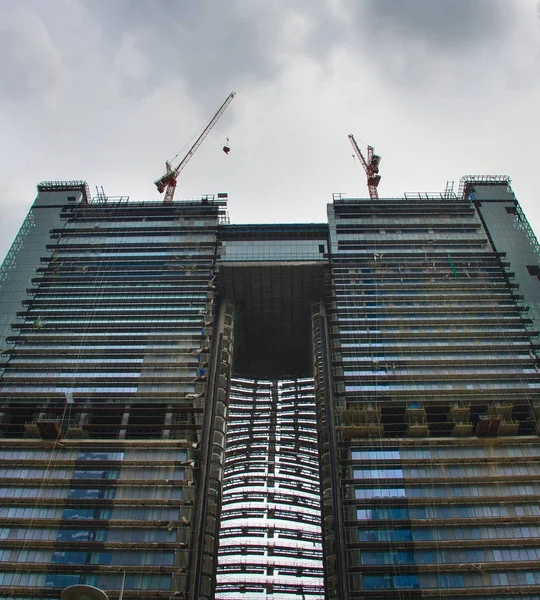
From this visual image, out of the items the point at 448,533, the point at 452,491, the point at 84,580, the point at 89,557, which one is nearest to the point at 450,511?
the point at 452,491

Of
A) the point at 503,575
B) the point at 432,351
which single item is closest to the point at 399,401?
the point at 432,351

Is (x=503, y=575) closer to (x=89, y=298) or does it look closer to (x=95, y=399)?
(x=95, y=399)

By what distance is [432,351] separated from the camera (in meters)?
87.6

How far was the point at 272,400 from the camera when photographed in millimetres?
125438

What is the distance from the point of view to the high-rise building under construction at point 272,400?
67.4 m

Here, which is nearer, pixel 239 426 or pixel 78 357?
pixel 78 357

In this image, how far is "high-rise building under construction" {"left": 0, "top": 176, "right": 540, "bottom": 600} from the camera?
67.4 m

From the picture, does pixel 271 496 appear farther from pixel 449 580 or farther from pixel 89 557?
pixel 449 580

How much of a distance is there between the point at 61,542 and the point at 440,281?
7050 cm

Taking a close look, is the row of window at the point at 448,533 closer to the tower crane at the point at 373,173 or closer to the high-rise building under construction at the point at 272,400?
the high-rise building under construction at the point at 272,400

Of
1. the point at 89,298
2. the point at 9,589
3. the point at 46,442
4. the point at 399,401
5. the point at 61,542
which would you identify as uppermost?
the point at 89,298

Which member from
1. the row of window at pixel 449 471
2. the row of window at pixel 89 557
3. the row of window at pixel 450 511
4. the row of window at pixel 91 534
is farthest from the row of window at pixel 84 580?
the row of window at pixel 449 471

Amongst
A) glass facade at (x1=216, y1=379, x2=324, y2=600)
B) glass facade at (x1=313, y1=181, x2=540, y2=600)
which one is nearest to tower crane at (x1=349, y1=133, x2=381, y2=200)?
glass facade at (x1=313, y1=181, x2=540, y2=600)

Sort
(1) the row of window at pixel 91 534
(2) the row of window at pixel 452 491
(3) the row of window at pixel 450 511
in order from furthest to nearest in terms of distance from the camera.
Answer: (2) the row of window at pixel 452 491, (3) the row of window at pixel 450 511, (1) the row of window at pixel 91 534
